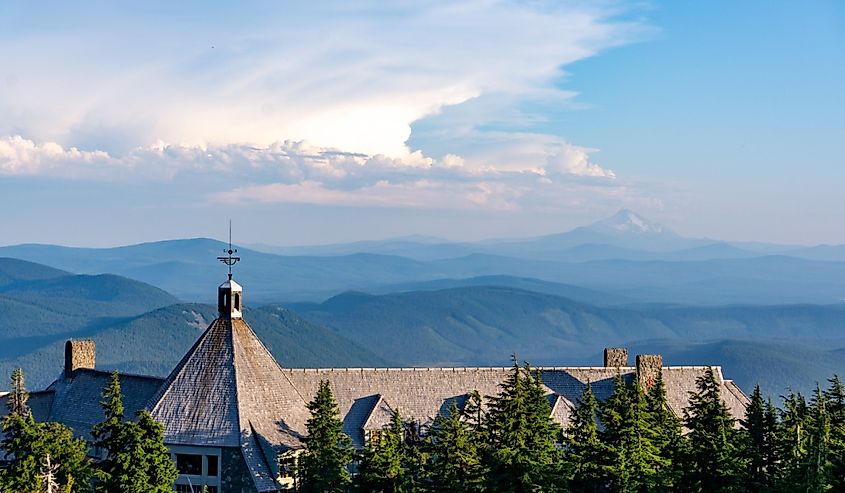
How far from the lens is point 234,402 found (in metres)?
60.0

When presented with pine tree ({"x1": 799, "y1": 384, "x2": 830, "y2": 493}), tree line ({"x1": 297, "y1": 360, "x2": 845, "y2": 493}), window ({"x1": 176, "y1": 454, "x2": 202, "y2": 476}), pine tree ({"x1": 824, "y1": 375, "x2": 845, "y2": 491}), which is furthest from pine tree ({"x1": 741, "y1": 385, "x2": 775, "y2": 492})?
window ({"x1": 176, "y1": 454, "x2": 202, "y2": 476})

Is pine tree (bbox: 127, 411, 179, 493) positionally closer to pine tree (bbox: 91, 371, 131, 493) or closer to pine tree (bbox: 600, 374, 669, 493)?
pine tree (bbox: 91, 371, 131, 493)

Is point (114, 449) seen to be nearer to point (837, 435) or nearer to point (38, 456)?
point (38, 456)

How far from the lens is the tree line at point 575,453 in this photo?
163ft

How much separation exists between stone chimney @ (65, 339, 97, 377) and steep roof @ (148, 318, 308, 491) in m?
17.5

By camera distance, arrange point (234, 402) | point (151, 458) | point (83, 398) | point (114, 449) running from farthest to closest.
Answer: point (83, 398) → point (234, 402) → point (114, 449) → point (151, 458)

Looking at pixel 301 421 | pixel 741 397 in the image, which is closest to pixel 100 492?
pixel 301 421

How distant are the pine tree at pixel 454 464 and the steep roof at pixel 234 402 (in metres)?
9.65

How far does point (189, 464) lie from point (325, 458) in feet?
36.9

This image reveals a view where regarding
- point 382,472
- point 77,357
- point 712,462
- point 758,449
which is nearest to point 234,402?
point 382,472

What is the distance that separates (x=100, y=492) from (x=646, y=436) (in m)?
27.4

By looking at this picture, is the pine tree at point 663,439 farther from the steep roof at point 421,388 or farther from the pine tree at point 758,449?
the steep roof at point 421,388

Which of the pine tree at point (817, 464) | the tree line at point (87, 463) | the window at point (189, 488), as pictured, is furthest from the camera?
the window at point (189, 488)

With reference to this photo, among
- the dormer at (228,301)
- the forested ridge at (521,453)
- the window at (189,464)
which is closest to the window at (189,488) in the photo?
the window at (189,464)
